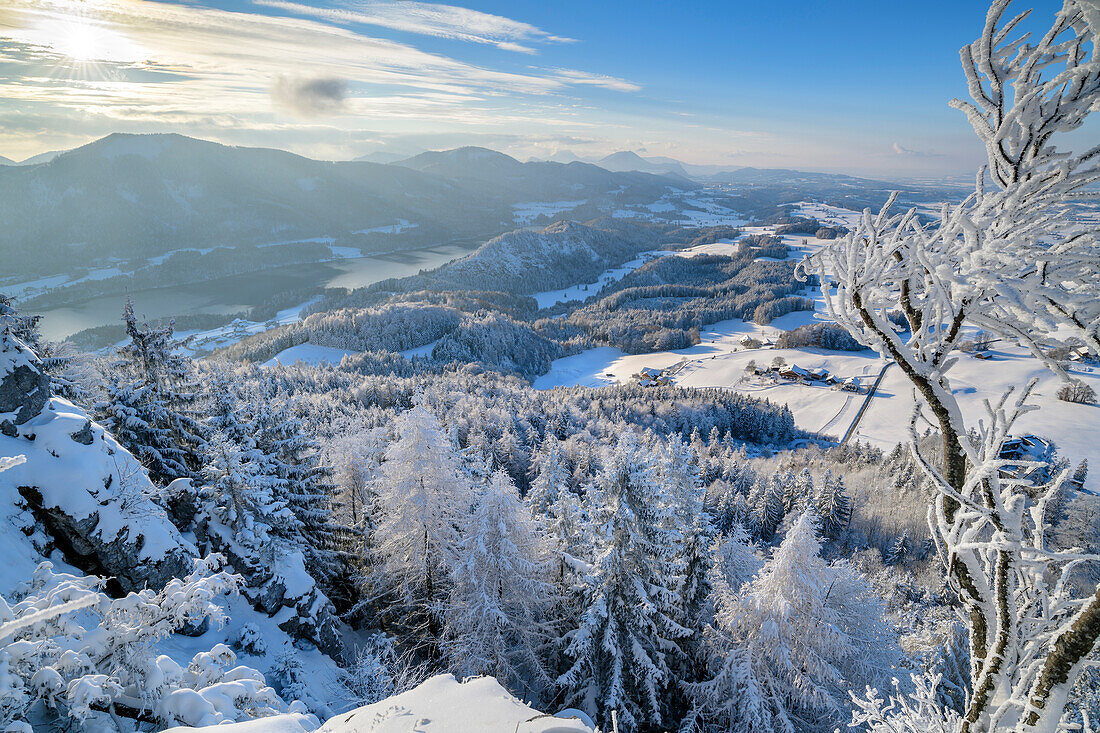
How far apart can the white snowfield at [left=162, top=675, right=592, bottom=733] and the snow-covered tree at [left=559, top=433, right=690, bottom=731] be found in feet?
32.0

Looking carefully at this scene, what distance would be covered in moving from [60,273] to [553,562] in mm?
267464

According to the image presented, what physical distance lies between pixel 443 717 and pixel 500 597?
11743 millimetres

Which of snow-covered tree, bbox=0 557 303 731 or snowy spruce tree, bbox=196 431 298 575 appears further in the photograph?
snowy spruce tree, bbox=196 431 298 575

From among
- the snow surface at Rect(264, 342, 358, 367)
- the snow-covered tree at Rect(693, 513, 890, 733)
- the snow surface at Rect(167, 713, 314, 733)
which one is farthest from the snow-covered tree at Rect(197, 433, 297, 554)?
the snow surface at Rect(264, 342, 358, 367)

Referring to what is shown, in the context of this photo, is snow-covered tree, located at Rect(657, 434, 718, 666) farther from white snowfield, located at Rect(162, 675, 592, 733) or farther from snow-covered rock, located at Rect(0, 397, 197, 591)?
snow-covered rock, located at Rect(0, 397, 197, 591)

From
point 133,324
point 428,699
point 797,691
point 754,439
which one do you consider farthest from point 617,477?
point 754,439

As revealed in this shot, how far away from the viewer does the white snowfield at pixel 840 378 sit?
2392 inches

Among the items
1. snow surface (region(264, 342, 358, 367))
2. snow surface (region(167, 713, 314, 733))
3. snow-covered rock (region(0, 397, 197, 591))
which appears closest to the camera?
snow surface (region(167, 713, 314, 733))

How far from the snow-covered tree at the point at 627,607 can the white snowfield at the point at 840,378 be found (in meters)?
38.3

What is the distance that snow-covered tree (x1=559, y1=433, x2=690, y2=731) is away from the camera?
1553cm

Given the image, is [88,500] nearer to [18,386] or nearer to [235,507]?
[18,386]

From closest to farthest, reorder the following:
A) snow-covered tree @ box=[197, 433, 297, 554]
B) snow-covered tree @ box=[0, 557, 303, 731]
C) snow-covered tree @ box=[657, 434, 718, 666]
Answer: snow-covered tree @ box=[0, 557, 303, 731] → snow-covered tree @ box=[197, 433, 297, 554] → snow-covered tree @ box=[657, 434, 718, 666]

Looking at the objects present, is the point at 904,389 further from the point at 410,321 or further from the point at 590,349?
the point at 410,321

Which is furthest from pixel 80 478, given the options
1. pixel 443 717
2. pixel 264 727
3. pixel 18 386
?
pixel 443 717
